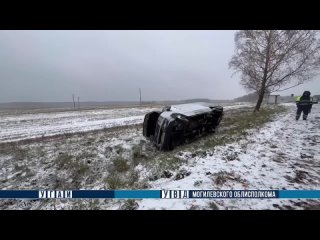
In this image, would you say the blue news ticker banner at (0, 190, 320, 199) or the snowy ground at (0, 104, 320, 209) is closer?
the blue news ticker banner at (0, 190, 320, 199)

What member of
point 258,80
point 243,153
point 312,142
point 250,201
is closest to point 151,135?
point 243,153

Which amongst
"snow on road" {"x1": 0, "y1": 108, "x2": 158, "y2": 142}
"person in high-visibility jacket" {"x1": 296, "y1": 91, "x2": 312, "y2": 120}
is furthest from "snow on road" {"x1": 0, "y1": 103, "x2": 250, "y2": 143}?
"person in high-visibility jacket" {"x1": 296, "y1": 91, "x2": 312, "y2": 120}

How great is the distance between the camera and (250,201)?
10.1 ft

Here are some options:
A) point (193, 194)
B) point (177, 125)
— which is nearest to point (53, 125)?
point (177, 125)

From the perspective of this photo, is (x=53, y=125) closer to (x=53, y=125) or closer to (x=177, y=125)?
(x=53, y=125)

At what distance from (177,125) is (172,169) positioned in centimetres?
186

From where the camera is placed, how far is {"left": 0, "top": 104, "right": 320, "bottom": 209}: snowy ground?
3.67 metres

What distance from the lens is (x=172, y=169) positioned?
492cm

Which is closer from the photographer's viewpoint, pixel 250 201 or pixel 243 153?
pixel 250 201

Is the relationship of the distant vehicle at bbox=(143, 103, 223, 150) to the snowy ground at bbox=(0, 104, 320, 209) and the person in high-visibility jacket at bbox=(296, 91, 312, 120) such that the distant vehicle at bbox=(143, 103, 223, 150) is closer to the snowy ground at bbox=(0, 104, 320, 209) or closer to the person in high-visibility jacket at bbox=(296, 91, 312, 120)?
the snowy ground at bbox=(0, 104, 320, 209)

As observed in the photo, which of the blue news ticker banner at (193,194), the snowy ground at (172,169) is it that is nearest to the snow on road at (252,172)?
the snowy ground at (172,169)

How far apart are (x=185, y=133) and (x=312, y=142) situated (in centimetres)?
432
